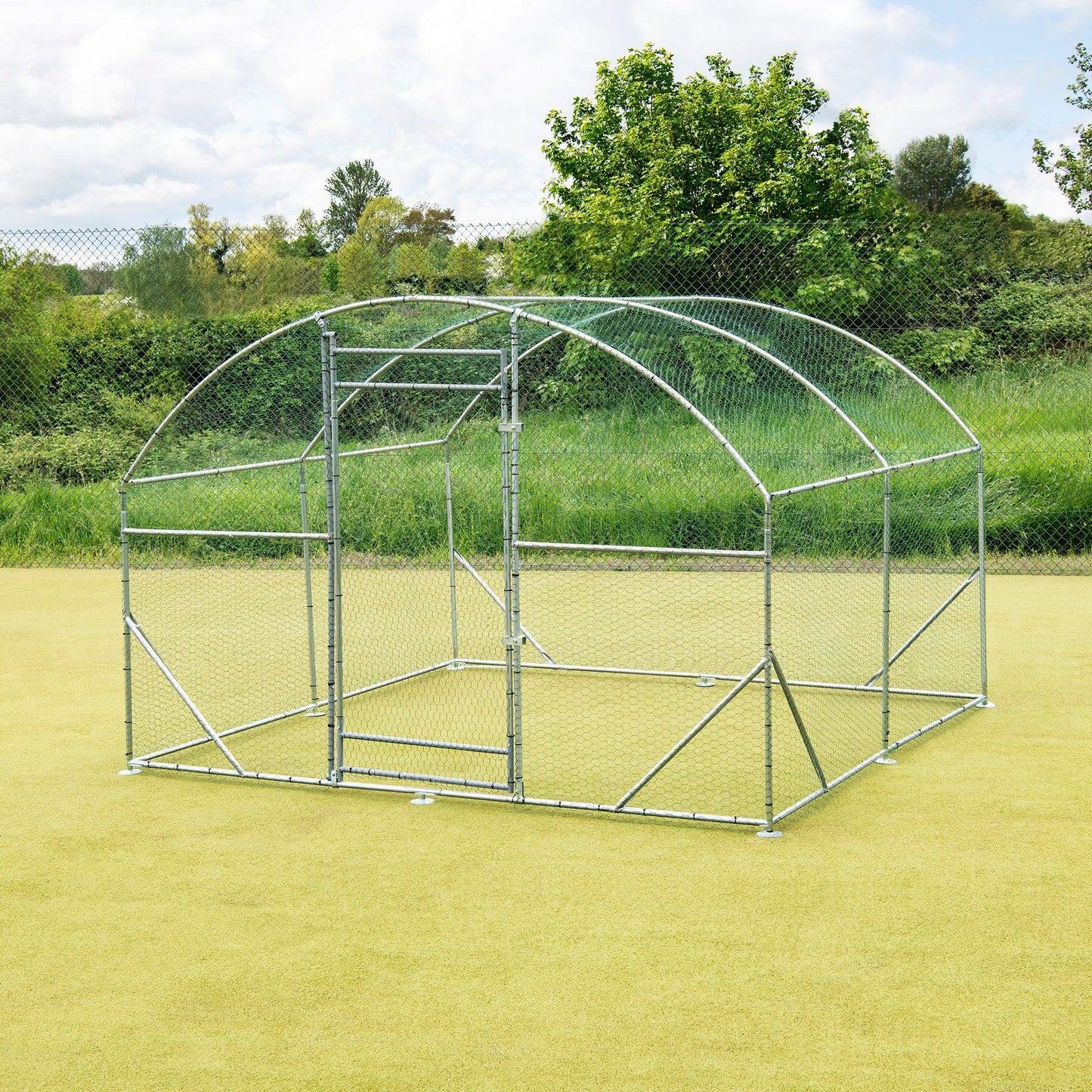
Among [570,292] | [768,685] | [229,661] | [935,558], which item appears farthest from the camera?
[570,292]

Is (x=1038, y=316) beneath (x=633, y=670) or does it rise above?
above

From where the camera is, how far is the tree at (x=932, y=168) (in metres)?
41.5

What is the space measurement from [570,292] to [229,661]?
227 inches

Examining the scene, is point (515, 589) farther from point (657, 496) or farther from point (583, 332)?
point (657, 496)

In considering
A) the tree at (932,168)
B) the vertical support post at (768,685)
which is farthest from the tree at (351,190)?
the vertical support post at (768,685)

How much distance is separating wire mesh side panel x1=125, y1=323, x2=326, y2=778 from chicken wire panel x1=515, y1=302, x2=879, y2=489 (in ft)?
6.51

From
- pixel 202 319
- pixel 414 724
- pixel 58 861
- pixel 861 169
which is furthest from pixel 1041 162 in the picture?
pixel 58 861

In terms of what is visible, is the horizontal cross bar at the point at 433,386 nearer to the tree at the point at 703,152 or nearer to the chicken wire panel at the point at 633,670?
the chicken wire panel at the point at 633,670

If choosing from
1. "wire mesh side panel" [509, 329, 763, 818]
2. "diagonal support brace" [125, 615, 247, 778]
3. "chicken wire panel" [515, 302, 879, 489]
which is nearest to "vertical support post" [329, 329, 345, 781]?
"diagonal support brace" [125, 615, 247, 778]

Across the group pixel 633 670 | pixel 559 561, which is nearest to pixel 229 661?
pixel 633 670

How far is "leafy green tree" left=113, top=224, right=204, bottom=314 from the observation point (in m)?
14.4

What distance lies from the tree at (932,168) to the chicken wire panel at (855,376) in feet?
111

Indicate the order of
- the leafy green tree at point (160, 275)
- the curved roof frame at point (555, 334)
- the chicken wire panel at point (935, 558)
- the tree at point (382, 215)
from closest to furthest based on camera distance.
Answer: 1. the curved roof frame at point (555, 334)
2. the chicken wire panel at point (935, 558)
3. the leafy green tree at point (160, 275)
4. the tree at point (382, 215)

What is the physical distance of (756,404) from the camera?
10.2 metres
